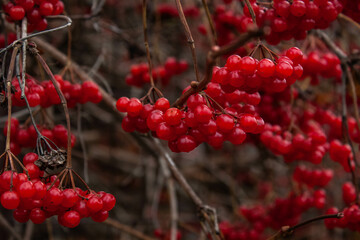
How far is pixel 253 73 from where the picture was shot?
93 centimetres

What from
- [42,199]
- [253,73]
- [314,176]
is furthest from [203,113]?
[314,176]

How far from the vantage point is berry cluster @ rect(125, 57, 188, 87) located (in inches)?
79.9

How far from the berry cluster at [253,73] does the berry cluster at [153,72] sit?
0.99m

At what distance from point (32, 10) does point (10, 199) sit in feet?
2.14

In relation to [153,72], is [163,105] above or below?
above

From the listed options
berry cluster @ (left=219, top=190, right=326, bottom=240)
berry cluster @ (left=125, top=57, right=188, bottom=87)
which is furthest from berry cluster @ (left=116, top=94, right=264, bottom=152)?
berry cluster @ (left=219, top=190, right=326, bottom=240)

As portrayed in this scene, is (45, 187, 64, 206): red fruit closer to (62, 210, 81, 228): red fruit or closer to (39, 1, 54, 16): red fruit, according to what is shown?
(62, 210, 81, 228): red fruit

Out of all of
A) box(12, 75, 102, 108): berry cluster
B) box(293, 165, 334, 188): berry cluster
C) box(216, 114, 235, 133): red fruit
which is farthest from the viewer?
box(293, 165, 334, 188): berry cluster

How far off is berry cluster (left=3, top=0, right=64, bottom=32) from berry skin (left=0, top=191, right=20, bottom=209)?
0.59 metres

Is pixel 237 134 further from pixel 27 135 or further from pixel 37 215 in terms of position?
pixel 27 135

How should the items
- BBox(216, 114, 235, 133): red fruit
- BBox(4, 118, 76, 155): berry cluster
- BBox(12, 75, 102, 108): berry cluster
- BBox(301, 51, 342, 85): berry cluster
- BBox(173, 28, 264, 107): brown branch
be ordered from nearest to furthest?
BBox(173, 28, 264, 107): brown branch
BBox(216, 114, 235, 133): red fruit
BBox(12, 75, 102, 108): berry cluster
BBox(4, 118, 76, 155): berry cluster
BBox(301, 51, 342, 85): berry cluster

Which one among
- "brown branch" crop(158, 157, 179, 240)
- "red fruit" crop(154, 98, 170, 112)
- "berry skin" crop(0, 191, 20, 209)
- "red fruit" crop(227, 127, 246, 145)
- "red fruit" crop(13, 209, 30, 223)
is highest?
"red fruit" crop(154, 98, 170, 112)

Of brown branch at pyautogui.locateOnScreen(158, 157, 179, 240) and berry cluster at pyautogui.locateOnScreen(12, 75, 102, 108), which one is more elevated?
berry cluster at pyautogui.locateOnScreen(12, 75, 102, 108)

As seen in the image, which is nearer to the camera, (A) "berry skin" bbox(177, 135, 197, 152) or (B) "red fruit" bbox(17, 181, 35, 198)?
(B) "red fruit" bbox(17, 181, 35, 198)
